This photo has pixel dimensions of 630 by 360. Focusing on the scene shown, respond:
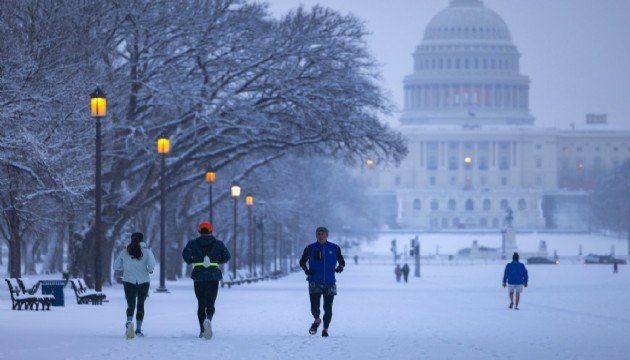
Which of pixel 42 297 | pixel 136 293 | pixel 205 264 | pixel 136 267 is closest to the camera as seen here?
pixel 205 264

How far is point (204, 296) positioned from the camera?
24594 mm

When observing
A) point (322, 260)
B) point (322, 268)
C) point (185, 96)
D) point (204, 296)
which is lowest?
point (204, 296)

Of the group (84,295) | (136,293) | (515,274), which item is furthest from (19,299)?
(515,274)

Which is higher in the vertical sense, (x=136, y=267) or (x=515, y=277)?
(x=136, y=267)

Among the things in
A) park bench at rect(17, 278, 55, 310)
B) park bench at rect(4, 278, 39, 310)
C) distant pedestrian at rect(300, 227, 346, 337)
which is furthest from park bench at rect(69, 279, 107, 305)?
distant pedestrian at rect(300, 227, 346, 337)

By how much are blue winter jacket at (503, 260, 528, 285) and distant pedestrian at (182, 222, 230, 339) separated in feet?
55.4

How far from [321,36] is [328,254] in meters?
25.7

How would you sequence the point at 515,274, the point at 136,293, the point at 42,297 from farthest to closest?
the point at 515,274 < the point at 42,297 < the point at 136,293

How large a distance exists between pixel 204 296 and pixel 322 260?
2059mm

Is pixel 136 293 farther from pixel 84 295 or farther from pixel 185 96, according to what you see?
pixel 185 96

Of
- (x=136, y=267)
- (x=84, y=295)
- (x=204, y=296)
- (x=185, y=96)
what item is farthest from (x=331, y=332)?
(x=185, y=96)

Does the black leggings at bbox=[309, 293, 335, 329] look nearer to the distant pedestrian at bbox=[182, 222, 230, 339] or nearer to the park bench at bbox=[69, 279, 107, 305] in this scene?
the distant pedestrian at bbox=[182, 222, 230, 339]

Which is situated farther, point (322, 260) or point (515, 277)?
point (515, 277)

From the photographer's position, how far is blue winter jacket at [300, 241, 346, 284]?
83.5 ft
